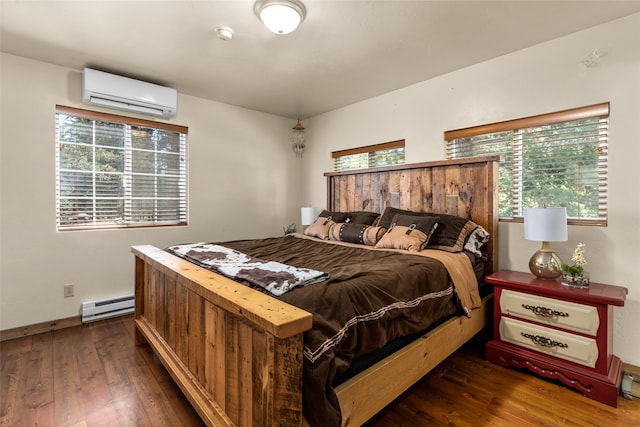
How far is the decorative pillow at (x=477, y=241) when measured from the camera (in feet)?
8.10

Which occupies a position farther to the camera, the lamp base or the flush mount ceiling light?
the lamp base

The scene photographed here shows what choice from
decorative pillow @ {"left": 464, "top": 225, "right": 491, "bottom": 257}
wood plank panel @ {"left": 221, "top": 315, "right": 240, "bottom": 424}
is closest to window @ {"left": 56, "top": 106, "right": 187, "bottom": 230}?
wood plank panel @ {"left": 221, "top": 315, "right": 240, "bottom": 424}

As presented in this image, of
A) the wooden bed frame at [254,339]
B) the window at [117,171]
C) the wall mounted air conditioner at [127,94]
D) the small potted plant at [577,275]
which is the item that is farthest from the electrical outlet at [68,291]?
the small potted plant at [577,275]

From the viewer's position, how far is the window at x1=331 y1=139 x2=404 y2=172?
354 centimetres

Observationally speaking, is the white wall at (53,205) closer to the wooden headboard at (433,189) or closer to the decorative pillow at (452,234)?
the wooden headboard at (433,189)

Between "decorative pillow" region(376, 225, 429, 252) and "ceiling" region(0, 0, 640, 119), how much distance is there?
4.95ft

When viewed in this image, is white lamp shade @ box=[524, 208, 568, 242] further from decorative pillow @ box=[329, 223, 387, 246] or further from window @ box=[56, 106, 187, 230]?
window @ box=[56, 106, 187, 230]

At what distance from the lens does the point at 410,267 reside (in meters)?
1.86

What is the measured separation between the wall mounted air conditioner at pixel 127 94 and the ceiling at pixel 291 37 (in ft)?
0.31

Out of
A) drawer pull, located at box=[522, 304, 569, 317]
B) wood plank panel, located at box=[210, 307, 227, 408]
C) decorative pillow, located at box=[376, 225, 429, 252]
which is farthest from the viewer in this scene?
decorative pillow, located at box=[376, 225, 429, 252]

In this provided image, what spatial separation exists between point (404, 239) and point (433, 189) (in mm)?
765

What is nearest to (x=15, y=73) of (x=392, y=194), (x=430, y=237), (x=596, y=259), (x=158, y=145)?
(x=158, y=145)

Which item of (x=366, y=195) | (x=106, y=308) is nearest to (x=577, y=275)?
(x=366, y=195)

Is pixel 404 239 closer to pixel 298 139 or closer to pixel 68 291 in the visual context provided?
pixel 298 139
